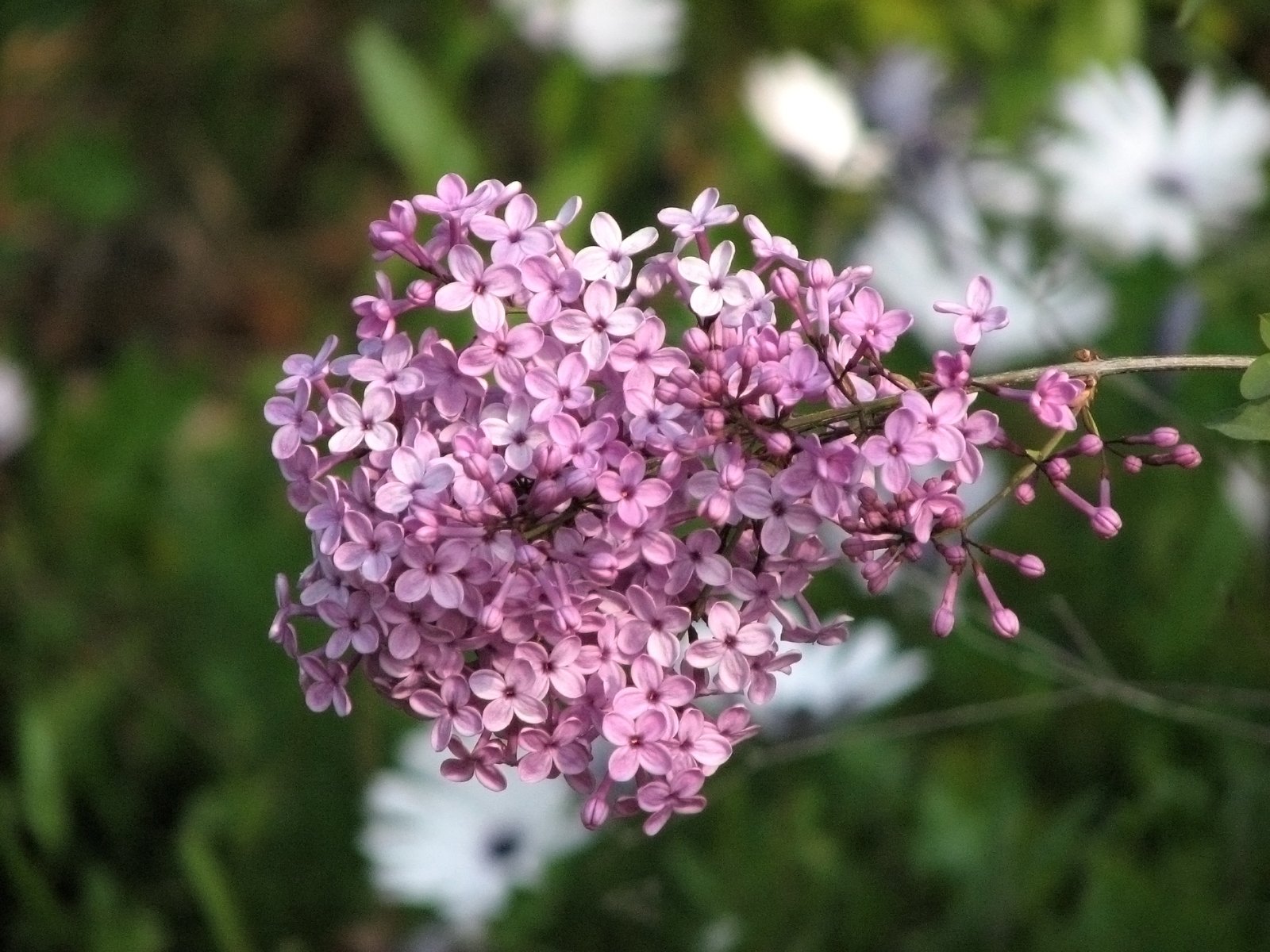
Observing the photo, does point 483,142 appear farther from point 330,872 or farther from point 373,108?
point 330,872

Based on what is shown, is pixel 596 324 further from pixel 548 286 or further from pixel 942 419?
pixel 942 419

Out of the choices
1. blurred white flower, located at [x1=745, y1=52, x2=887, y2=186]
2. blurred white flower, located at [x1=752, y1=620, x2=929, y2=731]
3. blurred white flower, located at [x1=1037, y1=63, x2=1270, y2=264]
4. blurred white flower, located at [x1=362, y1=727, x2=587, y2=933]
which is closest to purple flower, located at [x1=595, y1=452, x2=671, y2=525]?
blurred white flower, located at [x1=752, y1=620, x2=929, y2=731]

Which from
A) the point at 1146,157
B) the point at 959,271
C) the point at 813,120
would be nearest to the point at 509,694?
the point at 959,271

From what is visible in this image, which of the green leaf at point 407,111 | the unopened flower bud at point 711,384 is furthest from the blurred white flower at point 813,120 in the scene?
the unopened flower bud at point 711,384


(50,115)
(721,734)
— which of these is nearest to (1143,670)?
(721,734)

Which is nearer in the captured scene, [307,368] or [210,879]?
[307,368]

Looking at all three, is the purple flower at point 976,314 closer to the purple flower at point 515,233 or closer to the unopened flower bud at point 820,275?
the unopened flower bud at point 820,275
